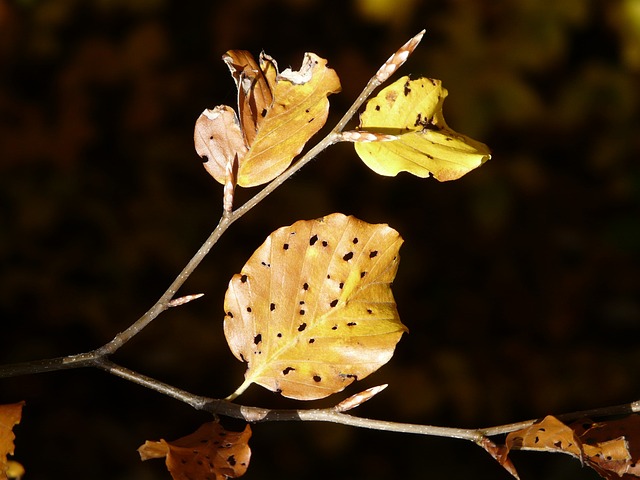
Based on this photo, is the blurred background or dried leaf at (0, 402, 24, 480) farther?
the blurred background

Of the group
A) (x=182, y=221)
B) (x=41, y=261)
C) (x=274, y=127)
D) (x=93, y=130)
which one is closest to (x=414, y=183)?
(x=182, y=221)

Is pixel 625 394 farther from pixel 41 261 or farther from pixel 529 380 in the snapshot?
pixel 41 261

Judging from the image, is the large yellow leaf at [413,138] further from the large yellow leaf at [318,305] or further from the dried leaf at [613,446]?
the dried leaf at [613,446]

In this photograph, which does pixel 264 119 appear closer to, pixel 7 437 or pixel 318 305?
pixel 318 305

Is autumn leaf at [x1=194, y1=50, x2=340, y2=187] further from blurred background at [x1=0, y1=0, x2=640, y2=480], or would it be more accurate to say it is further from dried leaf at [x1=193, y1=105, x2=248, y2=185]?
blurred background at [x1=0, y1=0, x2=640, y2=480]

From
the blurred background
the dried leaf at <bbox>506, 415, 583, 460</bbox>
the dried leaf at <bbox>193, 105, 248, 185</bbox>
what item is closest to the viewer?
the dried leaf at <bbox>506, 415, 583, 460</bbox>

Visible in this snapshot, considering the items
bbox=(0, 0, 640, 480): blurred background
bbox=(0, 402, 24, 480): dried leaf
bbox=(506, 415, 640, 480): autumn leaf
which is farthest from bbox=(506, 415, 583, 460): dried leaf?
bbox=(0, 0, 640, 480): blurred background
